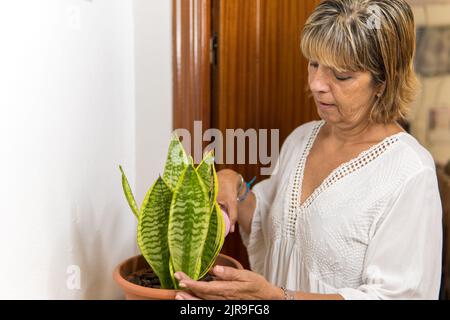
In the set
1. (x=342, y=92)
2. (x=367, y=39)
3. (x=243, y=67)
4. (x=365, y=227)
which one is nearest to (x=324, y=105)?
(x=342, y=92)

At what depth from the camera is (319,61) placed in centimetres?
100

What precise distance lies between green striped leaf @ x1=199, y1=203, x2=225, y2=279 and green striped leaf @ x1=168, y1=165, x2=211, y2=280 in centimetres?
4

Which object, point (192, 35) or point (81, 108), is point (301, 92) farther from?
point (81, 108)

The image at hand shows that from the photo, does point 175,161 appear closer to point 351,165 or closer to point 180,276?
point 180,276

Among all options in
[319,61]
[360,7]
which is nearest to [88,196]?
[319,61]

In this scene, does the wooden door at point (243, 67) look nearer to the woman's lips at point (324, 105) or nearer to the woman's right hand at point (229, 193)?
the woman's right hand at point (229, 193)

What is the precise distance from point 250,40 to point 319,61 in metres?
0.37

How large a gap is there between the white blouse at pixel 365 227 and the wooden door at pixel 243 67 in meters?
0.21

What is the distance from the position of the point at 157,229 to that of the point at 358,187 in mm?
426

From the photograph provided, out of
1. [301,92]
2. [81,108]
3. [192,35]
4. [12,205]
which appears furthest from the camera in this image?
[301,92]

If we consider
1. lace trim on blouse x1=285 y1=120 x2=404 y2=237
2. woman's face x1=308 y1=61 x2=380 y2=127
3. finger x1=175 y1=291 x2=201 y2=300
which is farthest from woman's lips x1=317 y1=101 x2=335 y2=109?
finger x1=175 y1=291 x2=201 y2=300

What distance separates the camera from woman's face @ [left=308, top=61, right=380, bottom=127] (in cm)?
99

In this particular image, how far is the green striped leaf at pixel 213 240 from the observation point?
85 cm

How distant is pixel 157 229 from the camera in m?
0.87
